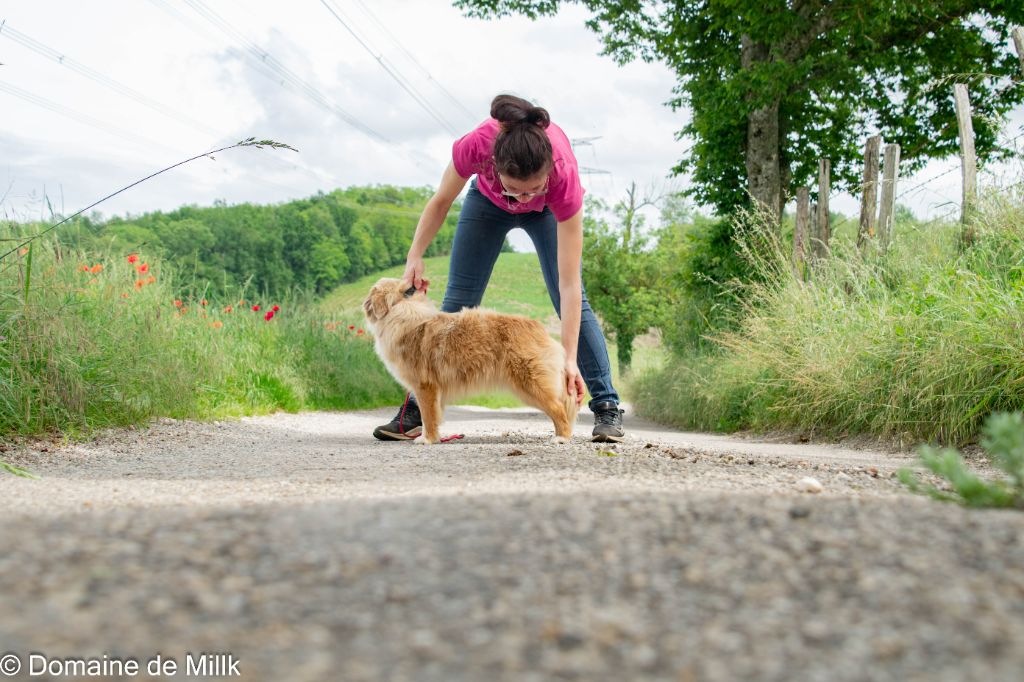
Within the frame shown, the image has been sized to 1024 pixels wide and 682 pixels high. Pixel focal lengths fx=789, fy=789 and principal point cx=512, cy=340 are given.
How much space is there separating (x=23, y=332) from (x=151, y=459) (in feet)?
3.75

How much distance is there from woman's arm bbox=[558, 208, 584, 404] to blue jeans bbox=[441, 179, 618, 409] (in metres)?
0.28

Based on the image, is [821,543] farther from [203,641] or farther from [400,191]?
[400,191]

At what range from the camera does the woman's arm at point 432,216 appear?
462 cm

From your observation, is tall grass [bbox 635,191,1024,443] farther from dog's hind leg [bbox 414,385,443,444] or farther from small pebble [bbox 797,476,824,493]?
dog's hind leg [bbox 414,385,443,444]

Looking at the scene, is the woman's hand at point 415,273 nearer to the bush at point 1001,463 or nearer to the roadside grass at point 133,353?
the roadside grass at point 133,353

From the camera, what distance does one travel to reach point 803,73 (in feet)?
36.9

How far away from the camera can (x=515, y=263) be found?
158 ft

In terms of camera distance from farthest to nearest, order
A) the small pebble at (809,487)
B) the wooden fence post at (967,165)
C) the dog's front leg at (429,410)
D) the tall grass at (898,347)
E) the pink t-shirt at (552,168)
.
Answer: the wooden fence post at (967,165), the dog's front leg at (429,410), the tall grass at (898,347), the pink t-shirt at (552,168), the small pebble at (809,487)

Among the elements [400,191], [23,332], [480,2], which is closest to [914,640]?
[23,332]

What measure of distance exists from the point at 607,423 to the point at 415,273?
60.8 inches

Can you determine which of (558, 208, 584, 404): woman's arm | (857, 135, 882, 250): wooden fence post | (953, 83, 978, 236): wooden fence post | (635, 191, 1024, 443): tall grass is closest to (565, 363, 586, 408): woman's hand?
(558, 208, 584, 404): woman's arm

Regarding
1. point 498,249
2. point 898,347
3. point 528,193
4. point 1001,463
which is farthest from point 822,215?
point 1001,463

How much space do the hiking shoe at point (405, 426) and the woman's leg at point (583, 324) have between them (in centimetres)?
121

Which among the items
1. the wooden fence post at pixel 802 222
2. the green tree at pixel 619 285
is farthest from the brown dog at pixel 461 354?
the green tree at pixel 619 285
